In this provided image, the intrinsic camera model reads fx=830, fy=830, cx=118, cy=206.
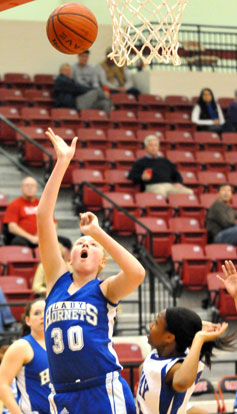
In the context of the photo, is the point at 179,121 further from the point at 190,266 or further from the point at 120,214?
the point at 190,266

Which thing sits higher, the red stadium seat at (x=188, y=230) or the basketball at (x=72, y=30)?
the basketball at (x=72, y=30)

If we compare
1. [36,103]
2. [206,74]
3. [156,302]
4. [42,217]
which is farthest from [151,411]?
[206,74]

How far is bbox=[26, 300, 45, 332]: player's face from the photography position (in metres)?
4.76

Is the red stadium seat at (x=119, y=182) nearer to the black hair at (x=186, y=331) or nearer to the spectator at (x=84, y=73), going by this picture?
the spectator at (x=84, y=73)

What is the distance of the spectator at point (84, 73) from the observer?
517 inches

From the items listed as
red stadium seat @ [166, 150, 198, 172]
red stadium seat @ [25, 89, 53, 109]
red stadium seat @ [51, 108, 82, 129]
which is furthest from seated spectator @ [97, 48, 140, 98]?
red stadium seat @ [166, 150, 198, 172]

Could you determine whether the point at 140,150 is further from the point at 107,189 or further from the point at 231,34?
the point at 231,34

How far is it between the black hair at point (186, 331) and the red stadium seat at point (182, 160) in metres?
8.23

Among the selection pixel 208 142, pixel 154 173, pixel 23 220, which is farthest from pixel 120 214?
pixel 208 142

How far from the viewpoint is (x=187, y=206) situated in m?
10.2

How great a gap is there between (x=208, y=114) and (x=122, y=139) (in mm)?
2020

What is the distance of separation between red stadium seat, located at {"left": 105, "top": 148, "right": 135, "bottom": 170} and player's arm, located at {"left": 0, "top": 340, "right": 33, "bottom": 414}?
22.0 ft

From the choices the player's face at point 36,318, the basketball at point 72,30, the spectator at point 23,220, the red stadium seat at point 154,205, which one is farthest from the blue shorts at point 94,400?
the red stadium seat at point 154,205

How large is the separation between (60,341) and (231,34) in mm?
13847
